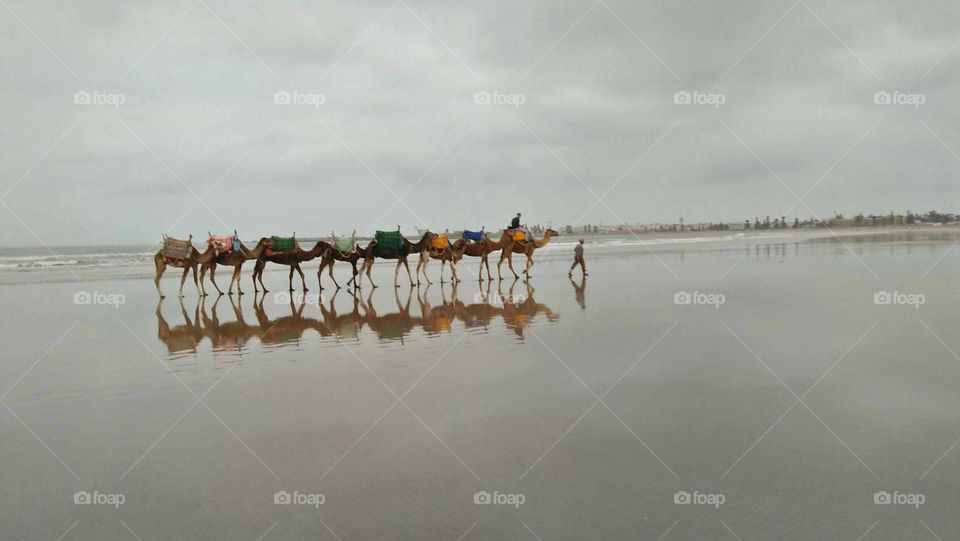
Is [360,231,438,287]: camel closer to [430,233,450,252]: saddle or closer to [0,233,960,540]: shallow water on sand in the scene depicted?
[430,233,450,252]: saddle

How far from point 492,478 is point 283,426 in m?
2.47

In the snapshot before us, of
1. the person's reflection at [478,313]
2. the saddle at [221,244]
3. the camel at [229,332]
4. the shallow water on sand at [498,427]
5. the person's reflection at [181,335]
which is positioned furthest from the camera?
the saddle at [221,244]

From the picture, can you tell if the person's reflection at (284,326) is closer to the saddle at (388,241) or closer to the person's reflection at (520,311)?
the person's reflection at (520,311)

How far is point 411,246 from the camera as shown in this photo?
73.2 feet

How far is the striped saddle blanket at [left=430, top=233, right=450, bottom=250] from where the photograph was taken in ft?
73.7

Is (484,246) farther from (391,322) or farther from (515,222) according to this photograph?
(391,322)

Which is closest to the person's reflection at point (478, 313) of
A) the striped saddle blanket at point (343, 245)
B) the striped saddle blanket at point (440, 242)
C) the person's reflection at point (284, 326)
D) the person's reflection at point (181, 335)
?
the person's reflection at point (284, 326)

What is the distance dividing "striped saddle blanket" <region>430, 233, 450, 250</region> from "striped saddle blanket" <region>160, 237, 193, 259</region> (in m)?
8.26

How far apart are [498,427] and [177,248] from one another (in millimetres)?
17671

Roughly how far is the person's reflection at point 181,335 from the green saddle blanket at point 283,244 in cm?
601

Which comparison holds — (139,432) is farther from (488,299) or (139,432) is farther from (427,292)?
(427,292)

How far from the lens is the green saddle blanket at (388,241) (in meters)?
21.4

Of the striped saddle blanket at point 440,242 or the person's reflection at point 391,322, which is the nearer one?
the person's reflection at point 391,322

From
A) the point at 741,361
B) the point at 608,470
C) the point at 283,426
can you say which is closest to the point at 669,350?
the point at 741,361
